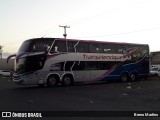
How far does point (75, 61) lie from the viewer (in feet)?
89.9

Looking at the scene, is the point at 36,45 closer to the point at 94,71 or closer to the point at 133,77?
the point at 94,71

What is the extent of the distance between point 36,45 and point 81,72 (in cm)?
489

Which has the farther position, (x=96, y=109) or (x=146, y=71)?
(x=146, y=71)

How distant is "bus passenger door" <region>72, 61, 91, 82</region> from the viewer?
90.5ft

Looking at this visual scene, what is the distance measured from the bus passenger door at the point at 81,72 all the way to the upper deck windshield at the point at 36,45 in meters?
3.22

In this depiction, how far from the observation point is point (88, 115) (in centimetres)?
1110

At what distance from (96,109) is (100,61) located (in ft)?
55.4

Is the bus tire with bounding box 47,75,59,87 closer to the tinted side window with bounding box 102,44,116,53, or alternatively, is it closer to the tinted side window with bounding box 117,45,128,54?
the tinted side window with bounding box 102,44,116,53

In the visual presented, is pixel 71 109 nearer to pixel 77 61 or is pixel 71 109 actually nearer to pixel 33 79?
pixel 33 79

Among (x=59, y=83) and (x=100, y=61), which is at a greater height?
(x=100, y=61)

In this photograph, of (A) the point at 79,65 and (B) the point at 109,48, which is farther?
(B) the point at 109,48

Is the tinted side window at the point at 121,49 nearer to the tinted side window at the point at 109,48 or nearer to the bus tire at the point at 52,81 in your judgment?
the tinted side window at the point at 109,48

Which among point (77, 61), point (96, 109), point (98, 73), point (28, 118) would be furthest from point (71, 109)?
point (98, 73)

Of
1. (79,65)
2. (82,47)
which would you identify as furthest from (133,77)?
(82,47)
